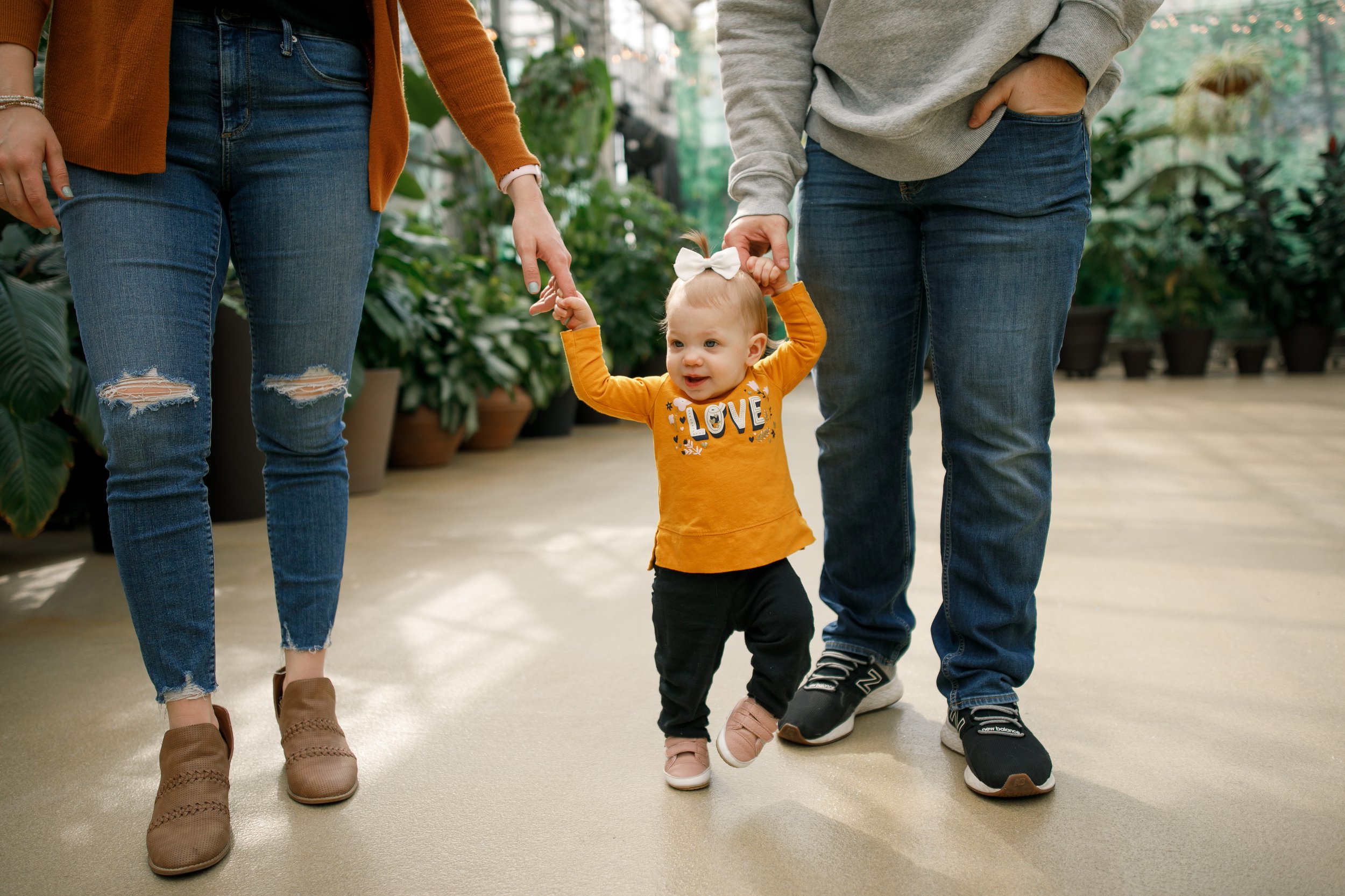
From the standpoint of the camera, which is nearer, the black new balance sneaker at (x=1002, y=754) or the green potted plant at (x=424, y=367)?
the black new balance sneaker at (x=1002, y=754)

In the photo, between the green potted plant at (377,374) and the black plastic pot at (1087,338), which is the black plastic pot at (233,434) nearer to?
the green potted plant at (377,374)

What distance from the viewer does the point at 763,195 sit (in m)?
1.22

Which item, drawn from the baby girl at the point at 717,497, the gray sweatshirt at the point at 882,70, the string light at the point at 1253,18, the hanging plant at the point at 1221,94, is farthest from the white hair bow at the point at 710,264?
the string light at the point at 1253,18

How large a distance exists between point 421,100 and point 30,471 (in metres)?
3.14

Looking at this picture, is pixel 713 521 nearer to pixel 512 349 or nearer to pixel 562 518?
pixel 562 518

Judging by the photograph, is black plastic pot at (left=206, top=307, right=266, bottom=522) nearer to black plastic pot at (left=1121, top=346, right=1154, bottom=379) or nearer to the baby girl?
the baby girl

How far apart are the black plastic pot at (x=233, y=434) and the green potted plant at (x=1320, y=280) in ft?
24.7

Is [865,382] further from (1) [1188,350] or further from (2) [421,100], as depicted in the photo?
(1) [1188,350]

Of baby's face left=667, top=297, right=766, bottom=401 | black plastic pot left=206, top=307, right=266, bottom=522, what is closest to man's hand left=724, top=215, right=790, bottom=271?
baby's face left=667, top=297, right=766, bottom=401

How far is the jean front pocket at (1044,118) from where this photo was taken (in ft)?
3.73

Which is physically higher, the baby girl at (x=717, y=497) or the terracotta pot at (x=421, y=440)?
the baby girl at (x=717, y=497)

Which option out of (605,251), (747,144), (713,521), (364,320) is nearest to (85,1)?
(747,144)

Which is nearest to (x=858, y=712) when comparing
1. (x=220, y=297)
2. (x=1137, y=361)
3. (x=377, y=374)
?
(x=220, y=297)

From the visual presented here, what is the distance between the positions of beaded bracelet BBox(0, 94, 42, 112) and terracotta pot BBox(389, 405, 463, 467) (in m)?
3.00
